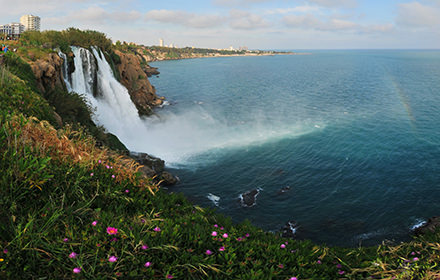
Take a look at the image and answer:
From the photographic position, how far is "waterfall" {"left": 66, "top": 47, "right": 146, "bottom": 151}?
27828mm

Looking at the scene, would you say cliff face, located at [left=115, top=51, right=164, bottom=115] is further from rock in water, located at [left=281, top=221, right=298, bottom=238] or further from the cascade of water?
Result: rock in water, located at [left=281, top=221, right=298, bottom=238]

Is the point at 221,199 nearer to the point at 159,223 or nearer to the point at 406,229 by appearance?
the point at 406,229

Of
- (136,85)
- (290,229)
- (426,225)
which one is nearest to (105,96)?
(136,85)

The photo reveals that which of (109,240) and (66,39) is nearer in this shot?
(109,240)

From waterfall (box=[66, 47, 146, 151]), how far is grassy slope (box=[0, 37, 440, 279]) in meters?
22.4

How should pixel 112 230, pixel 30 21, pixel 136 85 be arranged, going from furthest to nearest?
pixel 30 21
pixel 136 85
pixel 112 230

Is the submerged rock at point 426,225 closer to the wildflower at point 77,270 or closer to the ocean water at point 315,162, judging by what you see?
the ocean water at point 315,162

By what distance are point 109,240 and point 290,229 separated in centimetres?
1584

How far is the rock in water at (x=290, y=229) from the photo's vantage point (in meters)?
17.5

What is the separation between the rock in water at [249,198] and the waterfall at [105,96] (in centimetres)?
1290

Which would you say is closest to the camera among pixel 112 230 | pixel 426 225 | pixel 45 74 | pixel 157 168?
pixel 112 230

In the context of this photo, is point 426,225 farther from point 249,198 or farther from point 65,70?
point 65,70

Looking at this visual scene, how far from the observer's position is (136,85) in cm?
4872

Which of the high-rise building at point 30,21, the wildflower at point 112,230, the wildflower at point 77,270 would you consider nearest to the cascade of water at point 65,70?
the wildflower at point 112,230
